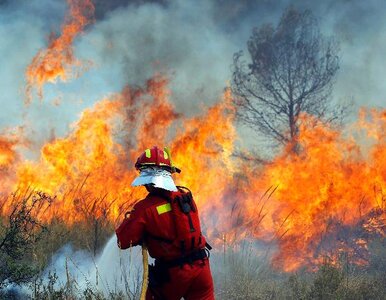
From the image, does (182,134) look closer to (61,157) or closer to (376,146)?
(61,157)

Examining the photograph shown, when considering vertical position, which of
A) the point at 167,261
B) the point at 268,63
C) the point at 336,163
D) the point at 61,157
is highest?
the point at 268,63

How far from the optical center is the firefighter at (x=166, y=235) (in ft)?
11.4

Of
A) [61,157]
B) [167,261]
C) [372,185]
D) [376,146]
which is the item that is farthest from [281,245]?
[167,261]

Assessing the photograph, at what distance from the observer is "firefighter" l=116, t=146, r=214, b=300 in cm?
347

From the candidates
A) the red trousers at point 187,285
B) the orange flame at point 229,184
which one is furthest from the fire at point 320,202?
the red trousers at point 187,285

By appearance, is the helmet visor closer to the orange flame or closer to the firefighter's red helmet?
the firefighter's red helmet

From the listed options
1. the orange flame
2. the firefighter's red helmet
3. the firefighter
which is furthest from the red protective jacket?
the orange flame

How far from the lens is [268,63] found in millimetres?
17141

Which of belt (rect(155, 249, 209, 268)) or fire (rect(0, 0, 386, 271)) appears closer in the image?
belt (rect(155, 249, 209, 268))

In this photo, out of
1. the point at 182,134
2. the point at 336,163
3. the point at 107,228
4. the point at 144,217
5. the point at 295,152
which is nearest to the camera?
the point at 144,217

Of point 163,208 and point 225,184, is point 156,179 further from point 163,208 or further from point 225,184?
point 225,184

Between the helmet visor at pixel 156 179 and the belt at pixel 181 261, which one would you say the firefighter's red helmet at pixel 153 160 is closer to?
the helmet visor at pixel 156 179

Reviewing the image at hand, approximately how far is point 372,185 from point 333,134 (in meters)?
2.76

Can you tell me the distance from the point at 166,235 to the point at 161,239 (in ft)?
0.19
